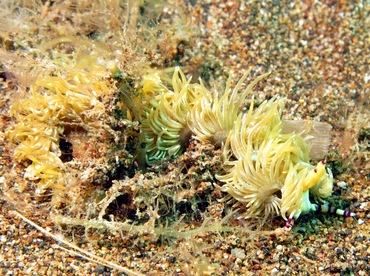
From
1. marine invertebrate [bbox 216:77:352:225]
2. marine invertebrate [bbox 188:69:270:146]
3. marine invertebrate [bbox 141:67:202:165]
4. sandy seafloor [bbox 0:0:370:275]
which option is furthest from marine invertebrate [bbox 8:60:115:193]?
marine invertebrate [bbox 216:77:352:225]

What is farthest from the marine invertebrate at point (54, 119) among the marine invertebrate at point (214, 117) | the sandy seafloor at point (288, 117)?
the marine invertebrate at point (214, 117)

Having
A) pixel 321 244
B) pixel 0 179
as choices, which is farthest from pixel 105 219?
pixel 321 244

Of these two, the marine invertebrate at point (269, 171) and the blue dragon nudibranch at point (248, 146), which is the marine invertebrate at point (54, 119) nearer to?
the blue dragon nudibranch at point (248, 146)

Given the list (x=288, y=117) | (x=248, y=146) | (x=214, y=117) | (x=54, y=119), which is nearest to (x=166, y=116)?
(x=214, y=117)

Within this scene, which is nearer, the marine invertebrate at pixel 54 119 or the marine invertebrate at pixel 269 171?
the marine invertebrate at pixel 269 171

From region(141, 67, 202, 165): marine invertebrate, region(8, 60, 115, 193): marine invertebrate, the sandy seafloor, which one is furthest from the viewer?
region(141, 67, 202, 165): marine invertebrate

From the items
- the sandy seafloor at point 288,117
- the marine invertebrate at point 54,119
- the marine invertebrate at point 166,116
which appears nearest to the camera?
the sandy seafloor at point 288,117

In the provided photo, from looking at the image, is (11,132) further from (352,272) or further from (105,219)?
(352,272)

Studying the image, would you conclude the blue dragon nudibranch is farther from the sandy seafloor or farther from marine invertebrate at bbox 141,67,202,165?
the sandy seafloor
